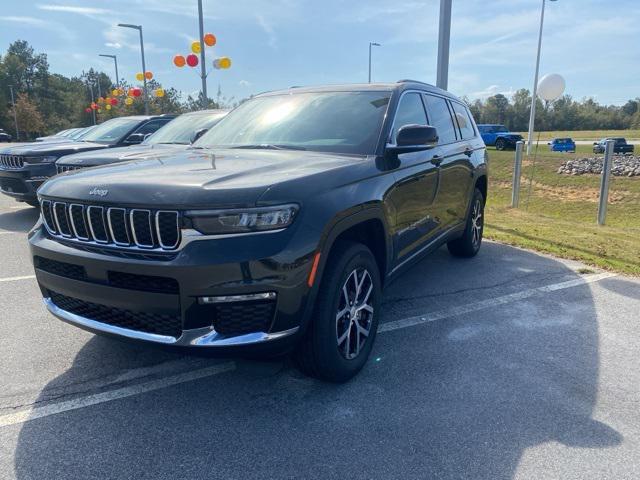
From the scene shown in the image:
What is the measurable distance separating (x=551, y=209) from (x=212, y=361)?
15966 mm

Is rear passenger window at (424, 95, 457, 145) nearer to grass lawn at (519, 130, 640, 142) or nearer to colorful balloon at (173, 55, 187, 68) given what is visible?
colorful balloon at (173, 55, 187, 68)

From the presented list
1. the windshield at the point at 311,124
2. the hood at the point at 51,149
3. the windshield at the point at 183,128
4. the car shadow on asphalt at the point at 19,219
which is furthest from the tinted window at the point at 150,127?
the windshield at the point at 311,124

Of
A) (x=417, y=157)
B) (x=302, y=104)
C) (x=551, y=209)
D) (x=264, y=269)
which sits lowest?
(x=551, y=209)

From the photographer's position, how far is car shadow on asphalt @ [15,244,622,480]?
2.34 m

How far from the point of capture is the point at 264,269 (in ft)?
7.79

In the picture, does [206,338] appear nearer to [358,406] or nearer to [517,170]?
[358,406]

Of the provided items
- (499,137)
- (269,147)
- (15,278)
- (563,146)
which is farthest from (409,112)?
(563,146)

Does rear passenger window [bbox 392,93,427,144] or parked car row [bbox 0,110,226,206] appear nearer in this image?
rear passenger window [bbox 392,93,427,144]

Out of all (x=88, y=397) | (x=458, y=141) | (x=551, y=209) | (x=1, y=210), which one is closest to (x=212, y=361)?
(x=88, y=397)

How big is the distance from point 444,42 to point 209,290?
25.3ft

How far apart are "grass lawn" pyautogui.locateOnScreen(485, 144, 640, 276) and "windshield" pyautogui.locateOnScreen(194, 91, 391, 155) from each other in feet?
13.0

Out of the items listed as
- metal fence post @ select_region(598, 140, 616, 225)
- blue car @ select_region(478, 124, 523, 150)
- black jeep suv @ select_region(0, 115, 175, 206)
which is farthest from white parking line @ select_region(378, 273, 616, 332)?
blue car @ select_region(478, 124, 523, 150)

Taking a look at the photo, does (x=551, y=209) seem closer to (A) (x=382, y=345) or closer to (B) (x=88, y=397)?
(A) (x=382, y=345)

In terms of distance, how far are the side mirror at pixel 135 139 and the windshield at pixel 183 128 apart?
0.89 meters
